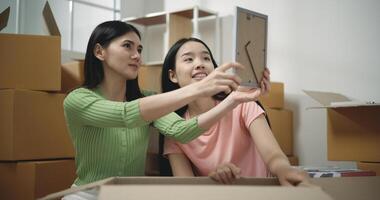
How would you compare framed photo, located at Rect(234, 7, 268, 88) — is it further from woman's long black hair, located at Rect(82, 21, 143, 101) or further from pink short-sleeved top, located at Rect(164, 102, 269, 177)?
woman's long black hair, located at Rect(82, 21, 143, 101)

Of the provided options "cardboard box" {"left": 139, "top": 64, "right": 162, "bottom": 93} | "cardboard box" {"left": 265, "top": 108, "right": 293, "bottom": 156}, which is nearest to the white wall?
"cardboard box" {"left": 265, "top": 108, "right": 293, "bottom": 156}

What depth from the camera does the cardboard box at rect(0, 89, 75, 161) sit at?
5.38ft

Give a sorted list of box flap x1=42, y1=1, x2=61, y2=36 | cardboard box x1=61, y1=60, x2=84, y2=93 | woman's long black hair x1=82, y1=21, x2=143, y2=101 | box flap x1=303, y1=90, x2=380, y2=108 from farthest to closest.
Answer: cardboard box x1=61, y1=60, x2=84, y2=93 < box flap x1=42, y1=1, x2=61, y2=36 < box flap x1=303, y1=90, x2=380, y2=108 < woman's long black hair x1=82, y1=21, x2=143, y2=101

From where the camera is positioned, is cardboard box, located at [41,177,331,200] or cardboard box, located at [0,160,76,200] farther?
cardboard box, located at [0,160,76,200]

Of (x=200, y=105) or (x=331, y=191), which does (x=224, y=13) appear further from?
(x=331, y=191)

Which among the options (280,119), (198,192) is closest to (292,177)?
(198,192)

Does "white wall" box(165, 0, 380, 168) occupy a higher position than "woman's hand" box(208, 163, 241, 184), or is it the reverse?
"white wall" box(165, 0, 380, 168)

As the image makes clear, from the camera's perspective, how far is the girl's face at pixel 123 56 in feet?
4.24

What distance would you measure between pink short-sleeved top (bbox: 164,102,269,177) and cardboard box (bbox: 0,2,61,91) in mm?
736

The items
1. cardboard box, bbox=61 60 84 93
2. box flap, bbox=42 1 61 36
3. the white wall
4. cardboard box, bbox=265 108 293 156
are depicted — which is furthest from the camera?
cardboard box, bbox=265 108 293 156

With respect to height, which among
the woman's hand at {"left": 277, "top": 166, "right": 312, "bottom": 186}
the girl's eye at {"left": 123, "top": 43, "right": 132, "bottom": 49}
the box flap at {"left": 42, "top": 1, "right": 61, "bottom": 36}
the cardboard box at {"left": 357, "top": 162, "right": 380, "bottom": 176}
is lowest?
the cardboard box at {"left": 357, "top": 162, "right": 380, "bottom": 176}

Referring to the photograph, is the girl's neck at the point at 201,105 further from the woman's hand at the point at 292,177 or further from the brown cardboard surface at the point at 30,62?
the brown cardboard surface at the point at 30,62

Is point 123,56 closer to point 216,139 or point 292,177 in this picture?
point 216,139

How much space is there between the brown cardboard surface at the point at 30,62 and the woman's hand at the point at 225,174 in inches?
42.8
